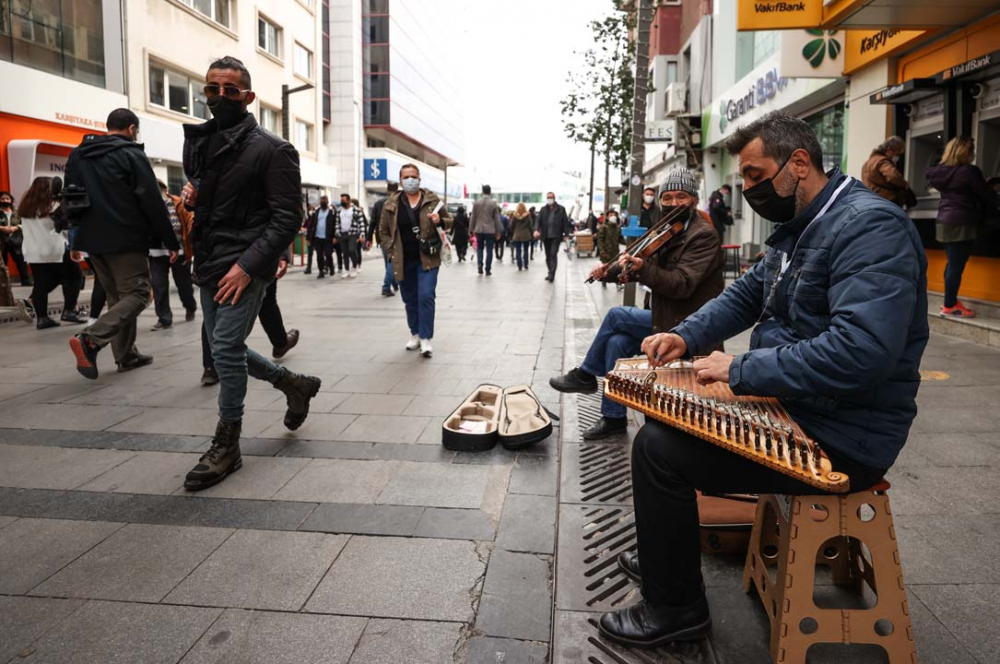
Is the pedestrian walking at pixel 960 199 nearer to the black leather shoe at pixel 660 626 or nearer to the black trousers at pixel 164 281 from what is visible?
the black leather shoe at pixel 660 626

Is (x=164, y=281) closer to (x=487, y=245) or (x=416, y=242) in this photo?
(x=416, y=242)

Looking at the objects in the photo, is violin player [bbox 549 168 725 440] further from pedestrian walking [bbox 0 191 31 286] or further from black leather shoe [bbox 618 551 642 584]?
pedestrian walking [bbox 0 191 31 286]

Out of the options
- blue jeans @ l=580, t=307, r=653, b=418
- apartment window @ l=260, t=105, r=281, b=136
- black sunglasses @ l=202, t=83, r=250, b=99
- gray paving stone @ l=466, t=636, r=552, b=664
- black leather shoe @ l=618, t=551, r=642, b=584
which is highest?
apartment window @ l=260, t=105, r=281, b=136

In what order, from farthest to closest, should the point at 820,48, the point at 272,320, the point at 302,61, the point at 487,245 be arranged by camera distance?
the point at 302,61 → the point at 487,245 → the point at 820,48 → the point at 272,320

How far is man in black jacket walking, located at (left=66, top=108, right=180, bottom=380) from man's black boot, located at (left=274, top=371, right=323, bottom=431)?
2097mm

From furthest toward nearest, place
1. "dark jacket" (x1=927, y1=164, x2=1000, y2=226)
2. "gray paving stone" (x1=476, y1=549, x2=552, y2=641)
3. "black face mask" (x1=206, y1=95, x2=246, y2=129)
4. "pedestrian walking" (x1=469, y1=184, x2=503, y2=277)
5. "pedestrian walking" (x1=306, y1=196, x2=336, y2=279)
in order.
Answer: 1. "pedestrian walking" (x1=469, y1=184, x2=503, y2=277)
2. "pedestrian walking" (x1=306, y1=196, x2=336, y2=279)
3. "dark jacket" (x1=927, y1=164, x2=1000, y2=226)
4. "black face mask" (x1=206, y1=95, x2=246, y2=129)
5. "gray paving stone" (x1=476, y1=549, x2=552, y2=641)

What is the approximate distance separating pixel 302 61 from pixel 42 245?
1086 inches

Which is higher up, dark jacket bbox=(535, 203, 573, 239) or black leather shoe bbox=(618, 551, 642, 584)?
dark jacket bbox=(535, 203, 573, 239)

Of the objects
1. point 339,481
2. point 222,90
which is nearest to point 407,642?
point 339,481

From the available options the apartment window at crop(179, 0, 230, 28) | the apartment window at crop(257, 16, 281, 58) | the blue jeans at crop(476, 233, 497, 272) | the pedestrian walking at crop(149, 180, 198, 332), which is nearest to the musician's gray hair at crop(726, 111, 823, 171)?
the pedestrian walking at crop(149, 180, 198, 332)

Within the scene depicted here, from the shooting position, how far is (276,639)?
2516 mm

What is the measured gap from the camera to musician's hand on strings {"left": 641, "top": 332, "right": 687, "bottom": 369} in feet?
8.77

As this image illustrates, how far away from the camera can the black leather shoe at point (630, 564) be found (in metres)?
2.88

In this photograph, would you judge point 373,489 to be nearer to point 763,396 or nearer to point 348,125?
point 763,396
